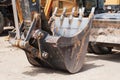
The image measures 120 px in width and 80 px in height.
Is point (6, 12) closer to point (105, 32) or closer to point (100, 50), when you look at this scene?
→ point (100, 50)

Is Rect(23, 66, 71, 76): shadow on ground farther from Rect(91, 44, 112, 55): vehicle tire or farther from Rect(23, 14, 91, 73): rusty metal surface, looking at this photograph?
Rect(91, 44, 112, 55): vehicle tire

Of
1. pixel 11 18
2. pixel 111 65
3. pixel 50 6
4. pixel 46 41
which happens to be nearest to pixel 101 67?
pixel 111 65

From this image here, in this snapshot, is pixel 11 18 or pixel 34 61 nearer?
pixel 34 61

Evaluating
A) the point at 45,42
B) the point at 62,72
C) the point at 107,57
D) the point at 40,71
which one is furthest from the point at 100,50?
the point at 45,42

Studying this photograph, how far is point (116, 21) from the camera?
251 inches

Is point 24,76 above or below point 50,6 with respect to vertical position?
below

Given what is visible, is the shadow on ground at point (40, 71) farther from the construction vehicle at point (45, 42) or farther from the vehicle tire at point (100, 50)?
the vehicle tire at point (100, 50)

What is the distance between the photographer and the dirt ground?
536cm

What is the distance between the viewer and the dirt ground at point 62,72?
5.36m

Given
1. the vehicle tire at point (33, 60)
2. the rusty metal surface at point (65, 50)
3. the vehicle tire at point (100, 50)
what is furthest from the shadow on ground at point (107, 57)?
the vehicle tire at point (33, 60)

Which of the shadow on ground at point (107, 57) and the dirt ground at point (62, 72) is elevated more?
the dirt ground at point (62, 72)

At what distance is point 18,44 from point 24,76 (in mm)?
646

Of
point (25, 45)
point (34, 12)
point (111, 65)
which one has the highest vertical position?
point (34, 12)

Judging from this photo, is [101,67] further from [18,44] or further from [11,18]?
[11,18]
